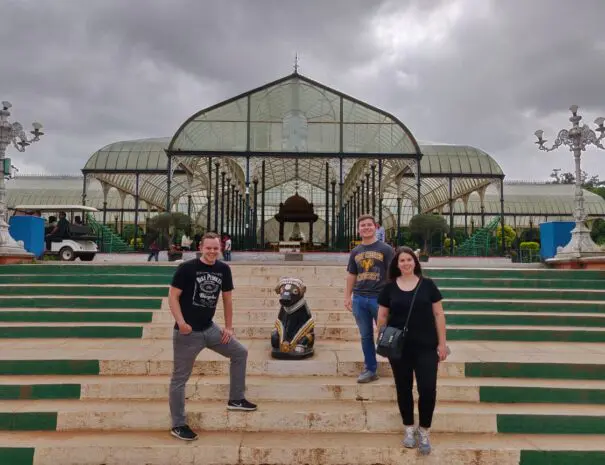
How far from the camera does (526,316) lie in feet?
23.5

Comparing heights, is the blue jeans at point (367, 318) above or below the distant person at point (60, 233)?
below

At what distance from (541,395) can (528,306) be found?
3.30 m

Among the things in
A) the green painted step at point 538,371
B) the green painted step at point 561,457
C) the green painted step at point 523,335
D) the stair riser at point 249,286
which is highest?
the stair riser at point 249,286

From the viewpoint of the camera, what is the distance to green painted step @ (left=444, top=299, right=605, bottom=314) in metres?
7.58

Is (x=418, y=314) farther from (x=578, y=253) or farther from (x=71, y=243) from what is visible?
(x=71, y=243)

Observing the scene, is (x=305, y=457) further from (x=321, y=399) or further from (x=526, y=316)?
(x=526, y=316)

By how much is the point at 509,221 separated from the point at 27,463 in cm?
4803

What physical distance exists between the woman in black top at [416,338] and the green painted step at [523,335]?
3.20 meters

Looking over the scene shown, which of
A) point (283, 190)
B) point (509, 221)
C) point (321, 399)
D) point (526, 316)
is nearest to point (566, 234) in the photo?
point (526, 316)

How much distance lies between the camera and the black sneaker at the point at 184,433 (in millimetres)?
3832

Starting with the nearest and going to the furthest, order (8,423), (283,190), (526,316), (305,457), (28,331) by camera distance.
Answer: (305,457) → (8,423) → (28,331) → (526,316) → (283,190)

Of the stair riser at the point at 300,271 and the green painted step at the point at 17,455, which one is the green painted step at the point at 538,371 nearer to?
the stair riser at the point at 300,271

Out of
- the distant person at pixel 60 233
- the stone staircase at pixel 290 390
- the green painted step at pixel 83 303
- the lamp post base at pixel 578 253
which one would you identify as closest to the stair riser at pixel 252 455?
the stone staircase at pixel 290 390

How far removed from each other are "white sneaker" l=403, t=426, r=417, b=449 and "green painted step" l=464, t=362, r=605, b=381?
1621mm
